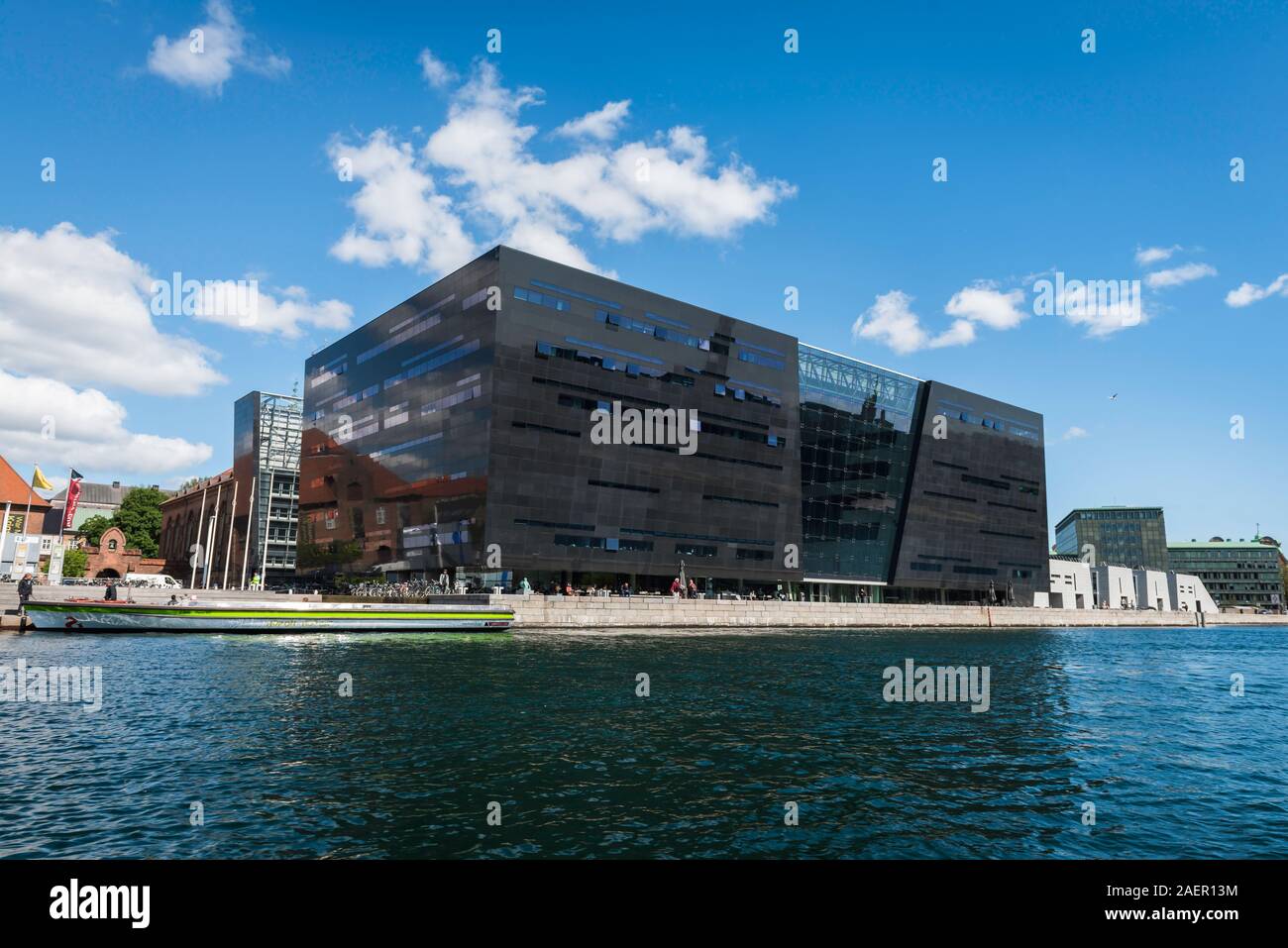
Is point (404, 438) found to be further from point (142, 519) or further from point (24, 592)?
point (142, 519)

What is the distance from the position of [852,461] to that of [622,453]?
122 feet

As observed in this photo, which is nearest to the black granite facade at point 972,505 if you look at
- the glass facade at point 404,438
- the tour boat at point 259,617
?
the glass facade at point 404,438

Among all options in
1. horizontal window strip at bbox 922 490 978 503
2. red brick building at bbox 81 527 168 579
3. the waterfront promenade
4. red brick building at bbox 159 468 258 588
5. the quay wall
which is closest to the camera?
the waterfront promenade

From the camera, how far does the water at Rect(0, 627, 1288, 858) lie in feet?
37.8

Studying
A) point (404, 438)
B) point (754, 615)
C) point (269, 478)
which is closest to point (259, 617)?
point (404, 438)

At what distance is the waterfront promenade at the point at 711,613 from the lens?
60.6 meters

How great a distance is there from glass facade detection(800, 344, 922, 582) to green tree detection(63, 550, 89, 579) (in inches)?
4363

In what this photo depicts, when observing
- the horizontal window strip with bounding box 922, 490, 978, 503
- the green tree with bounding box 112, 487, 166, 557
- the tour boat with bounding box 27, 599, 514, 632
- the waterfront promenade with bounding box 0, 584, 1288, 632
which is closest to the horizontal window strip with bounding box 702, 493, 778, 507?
the waterfront promenade with bounding box 0, 584, 1288, 632

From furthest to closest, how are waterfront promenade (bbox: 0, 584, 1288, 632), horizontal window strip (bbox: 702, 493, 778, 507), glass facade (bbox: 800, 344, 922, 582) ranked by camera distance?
glass facade (bbox: 800, 344, 922, 582), horizontal window strip (bbox: 702, 493, 778, 507), waterfront promenade (bbox: 0, 584, 1288, 632)

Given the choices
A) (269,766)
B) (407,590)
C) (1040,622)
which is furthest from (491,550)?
(1040,622)

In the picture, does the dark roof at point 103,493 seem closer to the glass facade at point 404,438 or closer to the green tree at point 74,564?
the green tree at point 74,564

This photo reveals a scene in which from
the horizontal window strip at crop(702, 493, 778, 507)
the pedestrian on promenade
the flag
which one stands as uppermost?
the horizontal window strip at crop(702, 493, 778, 507)

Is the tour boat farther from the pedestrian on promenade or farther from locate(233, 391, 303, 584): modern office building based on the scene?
locate(233, 391, 303, 584): modern office building

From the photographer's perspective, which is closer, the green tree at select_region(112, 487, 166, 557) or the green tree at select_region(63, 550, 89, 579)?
the green tree at select_region(63, 550, 89, 579)
